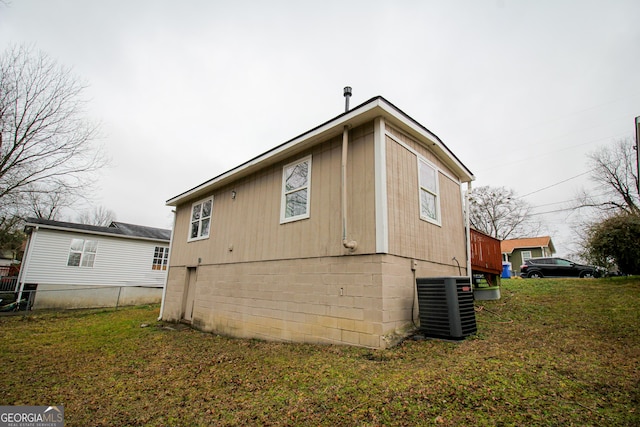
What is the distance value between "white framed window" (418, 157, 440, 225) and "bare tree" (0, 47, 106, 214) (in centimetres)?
1584

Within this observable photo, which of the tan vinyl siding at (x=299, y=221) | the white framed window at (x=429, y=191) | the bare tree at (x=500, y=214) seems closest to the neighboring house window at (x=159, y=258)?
the tan vinyl siding at (x=299, y=221)

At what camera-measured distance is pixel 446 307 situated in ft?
15.2

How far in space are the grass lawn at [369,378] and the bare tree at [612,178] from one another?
69.8ft

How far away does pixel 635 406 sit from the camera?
2.40 m

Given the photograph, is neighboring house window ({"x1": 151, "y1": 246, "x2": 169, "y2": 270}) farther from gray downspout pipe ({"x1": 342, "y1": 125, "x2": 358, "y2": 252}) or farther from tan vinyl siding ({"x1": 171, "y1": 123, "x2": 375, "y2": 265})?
gray downspout pipe ({"x1": 342, "y1": 125, "x2": 358, "y2": 252})

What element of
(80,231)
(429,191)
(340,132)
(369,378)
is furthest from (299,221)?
(80,231)

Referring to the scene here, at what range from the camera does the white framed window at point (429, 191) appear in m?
6.21

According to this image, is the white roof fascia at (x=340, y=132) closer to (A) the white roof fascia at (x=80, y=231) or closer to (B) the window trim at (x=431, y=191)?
(B) the window trim at (x=431, y=191)

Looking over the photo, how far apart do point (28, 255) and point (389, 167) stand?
58.6 feet

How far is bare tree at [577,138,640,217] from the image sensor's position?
2139cm

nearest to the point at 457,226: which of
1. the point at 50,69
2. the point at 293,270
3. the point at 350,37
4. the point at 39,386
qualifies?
the point at 293,270

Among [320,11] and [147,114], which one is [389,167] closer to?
[320,11]

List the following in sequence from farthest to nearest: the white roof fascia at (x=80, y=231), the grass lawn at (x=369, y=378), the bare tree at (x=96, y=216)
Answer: the bare tree at (x=96, y=216) < the white roof fascia at (x=80, y=231) < the grass lawn at (x=369, y=378)

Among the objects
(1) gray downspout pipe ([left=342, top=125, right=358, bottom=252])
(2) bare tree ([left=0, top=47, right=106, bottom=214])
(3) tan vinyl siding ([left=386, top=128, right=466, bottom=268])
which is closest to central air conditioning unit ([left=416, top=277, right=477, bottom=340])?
(3) tan vinyl siding ([left=386, top=128, right=466, bottom=268])
